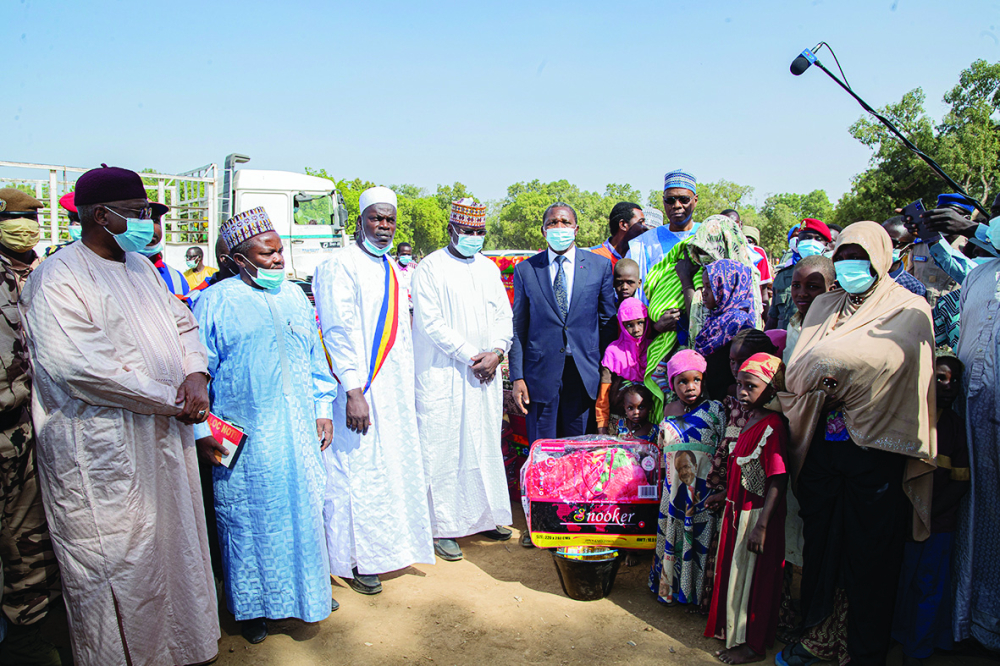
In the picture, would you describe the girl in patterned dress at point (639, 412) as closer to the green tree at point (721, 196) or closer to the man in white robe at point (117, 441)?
the man in white robe at point (117, 441)

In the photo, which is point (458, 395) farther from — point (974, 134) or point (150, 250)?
point (974, 134)

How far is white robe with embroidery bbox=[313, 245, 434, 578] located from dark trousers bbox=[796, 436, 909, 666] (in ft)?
7.52

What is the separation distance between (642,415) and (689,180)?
72.1 inches

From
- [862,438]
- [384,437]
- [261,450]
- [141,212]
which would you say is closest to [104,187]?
[141,212]

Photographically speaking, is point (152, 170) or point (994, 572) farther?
point (152, 170)

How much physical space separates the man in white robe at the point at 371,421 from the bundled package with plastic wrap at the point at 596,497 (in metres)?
0.80

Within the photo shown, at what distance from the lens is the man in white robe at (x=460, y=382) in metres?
4.41

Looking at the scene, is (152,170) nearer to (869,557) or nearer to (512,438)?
(512,438)

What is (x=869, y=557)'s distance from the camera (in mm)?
2916

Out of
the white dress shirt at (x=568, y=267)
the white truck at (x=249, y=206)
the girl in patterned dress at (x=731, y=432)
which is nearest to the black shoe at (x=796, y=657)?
the girl in patterned dress at (x=731, y=432)

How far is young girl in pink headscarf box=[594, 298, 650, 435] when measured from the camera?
4453 mm

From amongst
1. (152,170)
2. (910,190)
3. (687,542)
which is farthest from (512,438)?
(910,190)

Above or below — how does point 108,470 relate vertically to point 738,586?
above

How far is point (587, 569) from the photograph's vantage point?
145 inches
